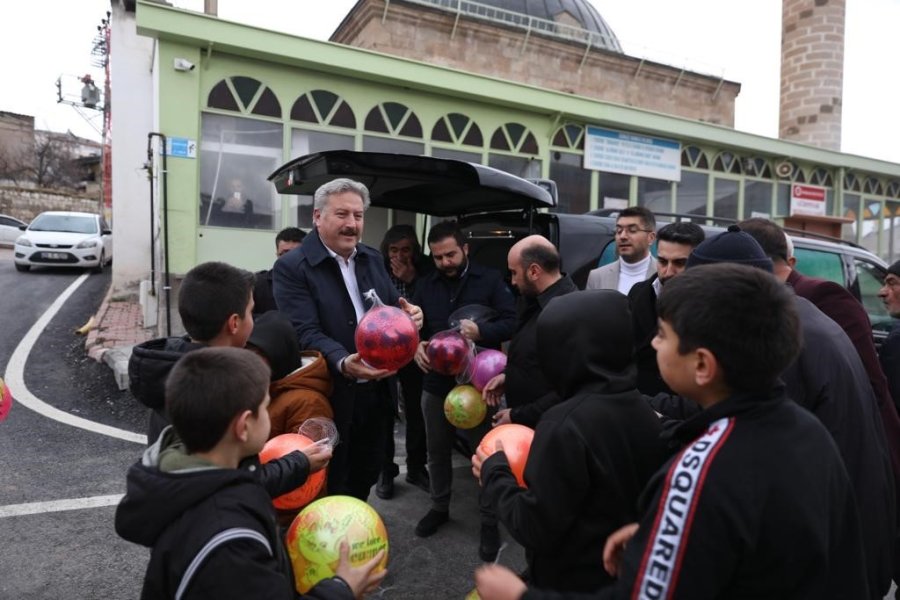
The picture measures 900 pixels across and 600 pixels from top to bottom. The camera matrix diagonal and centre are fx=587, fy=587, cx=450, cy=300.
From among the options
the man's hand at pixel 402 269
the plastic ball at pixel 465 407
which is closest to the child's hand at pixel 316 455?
the plastic ball at pixel 465 407

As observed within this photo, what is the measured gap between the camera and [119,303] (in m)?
12.0

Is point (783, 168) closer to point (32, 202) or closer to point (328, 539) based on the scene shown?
point (328, 539)

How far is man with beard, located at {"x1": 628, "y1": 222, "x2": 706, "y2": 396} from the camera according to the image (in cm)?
304

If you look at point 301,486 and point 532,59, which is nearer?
point 301,486

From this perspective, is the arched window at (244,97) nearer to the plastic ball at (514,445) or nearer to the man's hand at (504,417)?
the man's hand at (504,417)

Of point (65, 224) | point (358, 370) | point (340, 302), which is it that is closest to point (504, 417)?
point (358, 370)

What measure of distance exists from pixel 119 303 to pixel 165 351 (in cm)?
1150

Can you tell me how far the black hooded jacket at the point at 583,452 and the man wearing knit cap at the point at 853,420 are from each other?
0.62 metres

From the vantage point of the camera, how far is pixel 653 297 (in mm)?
3184

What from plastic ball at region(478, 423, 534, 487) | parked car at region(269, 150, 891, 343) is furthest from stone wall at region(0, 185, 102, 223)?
plastic ball at region(478, 423, 534, 487)

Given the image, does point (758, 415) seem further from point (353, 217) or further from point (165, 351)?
point (353, 217)

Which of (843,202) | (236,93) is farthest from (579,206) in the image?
(843,202)

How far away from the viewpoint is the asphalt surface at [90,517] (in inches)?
119

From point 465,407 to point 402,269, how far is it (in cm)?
170
